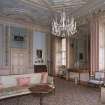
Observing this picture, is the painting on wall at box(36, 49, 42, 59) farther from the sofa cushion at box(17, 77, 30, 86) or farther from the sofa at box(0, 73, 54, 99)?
the sofa cushion at box(17, 77, 30, 86)

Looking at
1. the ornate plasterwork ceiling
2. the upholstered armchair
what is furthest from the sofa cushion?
the ornate plasterwork ceiling

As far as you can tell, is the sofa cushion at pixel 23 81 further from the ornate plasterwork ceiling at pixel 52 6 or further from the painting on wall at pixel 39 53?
the painting on wall at pixel 39 53

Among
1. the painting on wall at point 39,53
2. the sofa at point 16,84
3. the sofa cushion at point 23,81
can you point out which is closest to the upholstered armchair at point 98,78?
the sofa at point 16,84

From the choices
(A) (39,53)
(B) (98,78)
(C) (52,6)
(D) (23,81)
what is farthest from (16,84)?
(A) (39,53)

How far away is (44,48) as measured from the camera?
10.5 metres

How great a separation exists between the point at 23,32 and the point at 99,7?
17.0ft

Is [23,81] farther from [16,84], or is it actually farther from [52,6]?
[52,6]

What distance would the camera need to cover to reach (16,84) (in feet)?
15.6

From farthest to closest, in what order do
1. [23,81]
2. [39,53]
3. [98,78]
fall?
[39,53], [98,78], [23,81]

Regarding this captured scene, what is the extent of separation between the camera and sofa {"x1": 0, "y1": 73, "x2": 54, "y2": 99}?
415 centimetres

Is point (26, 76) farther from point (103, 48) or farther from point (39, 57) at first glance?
point (39, 57)

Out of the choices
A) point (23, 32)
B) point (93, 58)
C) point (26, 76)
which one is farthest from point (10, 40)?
point (93, 58)

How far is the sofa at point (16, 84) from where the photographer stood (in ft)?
13.6

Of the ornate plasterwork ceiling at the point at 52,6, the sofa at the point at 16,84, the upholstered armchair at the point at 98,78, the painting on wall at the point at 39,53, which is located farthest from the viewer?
the painting on wall at the point at 39,53
